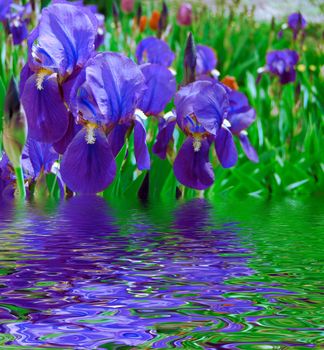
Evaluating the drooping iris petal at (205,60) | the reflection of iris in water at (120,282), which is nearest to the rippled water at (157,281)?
the reflection of iris in water at (120,282)

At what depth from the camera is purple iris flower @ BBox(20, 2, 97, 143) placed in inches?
56.1

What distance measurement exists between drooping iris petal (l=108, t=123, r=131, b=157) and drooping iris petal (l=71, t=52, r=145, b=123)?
75mm

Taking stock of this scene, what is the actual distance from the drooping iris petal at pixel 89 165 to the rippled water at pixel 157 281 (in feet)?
0.20

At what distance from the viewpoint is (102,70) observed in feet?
4.43

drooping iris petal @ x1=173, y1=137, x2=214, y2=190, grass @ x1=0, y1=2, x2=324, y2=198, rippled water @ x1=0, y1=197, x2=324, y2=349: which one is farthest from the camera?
grass @ x1=0, y1=2, x2=324, y2=198

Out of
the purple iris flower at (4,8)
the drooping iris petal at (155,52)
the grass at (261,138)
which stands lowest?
the grass at (261,138)

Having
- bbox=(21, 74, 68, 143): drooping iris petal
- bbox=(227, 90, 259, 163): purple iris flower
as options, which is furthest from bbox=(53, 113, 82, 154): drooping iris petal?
bbox=(227, 90, 259, 163): purple iris flower

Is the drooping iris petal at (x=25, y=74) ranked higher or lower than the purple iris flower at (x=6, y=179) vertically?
higher

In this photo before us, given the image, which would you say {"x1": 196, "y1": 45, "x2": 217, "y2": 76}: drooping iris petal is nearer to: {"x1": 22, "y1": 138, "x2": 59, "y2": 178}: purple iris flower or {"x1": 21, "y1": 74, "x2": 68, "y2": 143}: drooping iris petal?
{"x1": 22, "y1": 138, "x2": 59, "y2": 178}: purple iris flower

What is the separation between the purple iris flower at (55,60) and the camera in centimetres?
142

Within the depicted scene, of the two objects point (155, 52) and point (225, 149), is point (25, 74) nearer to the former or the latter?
point (225, 149)

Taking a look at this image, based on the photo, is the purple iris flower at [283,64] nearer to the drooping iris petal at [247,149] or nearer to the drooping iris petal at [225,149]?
the drooping iris petal at [247,149]

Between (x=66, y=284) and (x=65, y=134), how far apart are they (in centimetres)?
74

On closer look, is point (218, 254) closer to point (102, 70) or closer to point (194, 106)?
point (102, 70)
